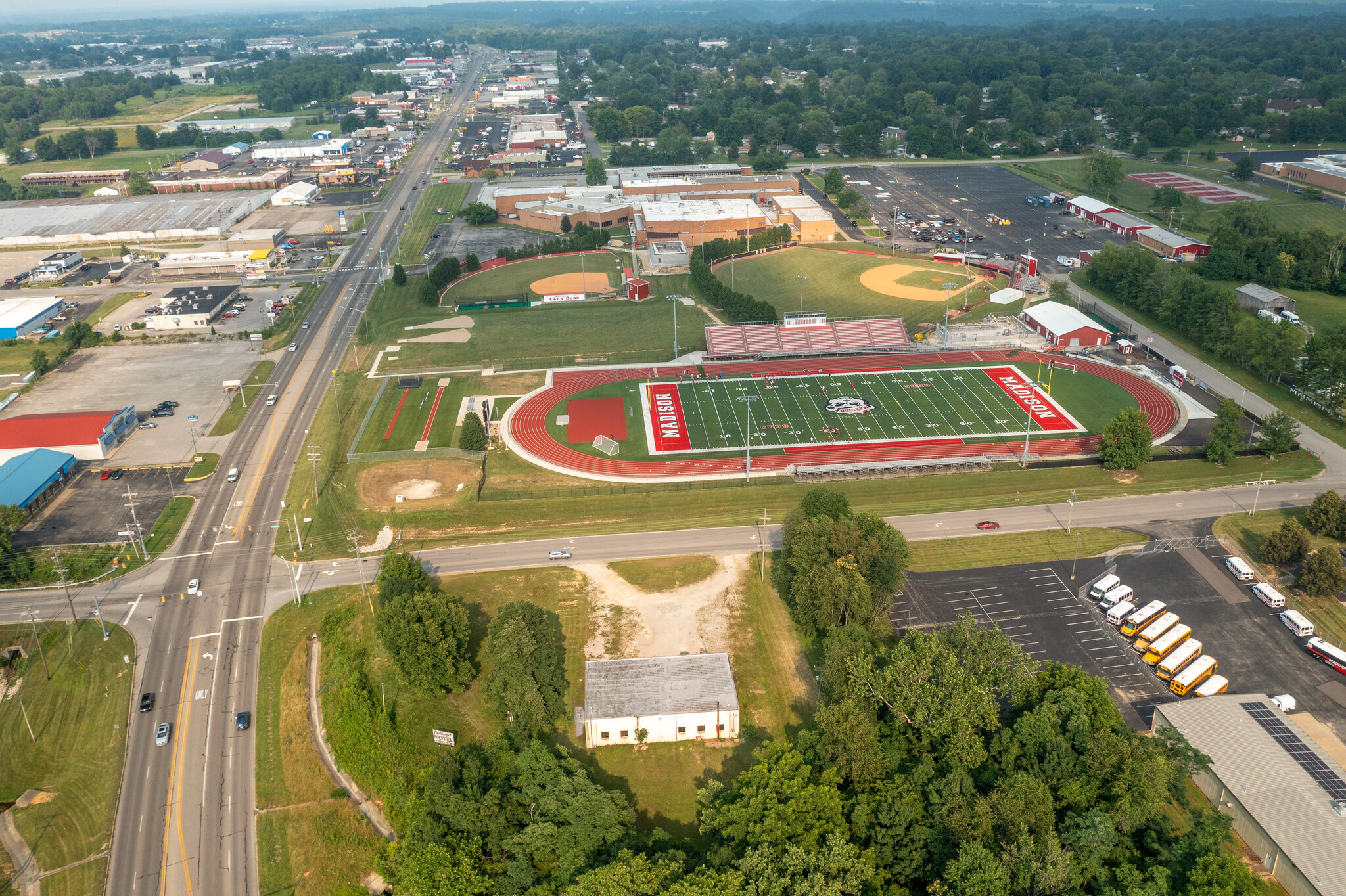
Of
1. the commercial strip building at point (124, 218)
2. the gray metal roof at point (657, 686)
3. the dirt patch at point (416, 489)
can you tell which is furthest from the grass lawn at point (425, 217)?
the gray metal roof at point (657, 686)

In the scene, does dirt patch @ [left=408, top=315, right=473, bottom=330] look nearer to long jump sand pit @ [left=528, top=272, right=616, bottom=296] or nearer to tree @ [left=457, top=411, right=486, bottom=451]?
long jump sand pit @ [left=528, top=272, right=616, bottom=296]

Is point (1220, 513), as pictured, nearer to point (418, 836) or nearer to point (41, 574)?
point (418, 836)

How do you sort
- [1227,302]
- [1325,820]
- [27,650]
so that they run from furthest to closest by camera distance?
1. [1227,302]
2. [27,650]
3. [1325,820]

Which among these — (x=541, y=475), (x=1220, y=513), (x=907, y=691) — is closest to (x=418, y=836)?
(x=907, y=691)

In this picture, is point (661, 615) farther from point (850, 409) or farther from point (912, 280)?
point (912, 280)

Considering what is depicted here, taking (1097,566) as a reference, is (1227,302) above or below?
above

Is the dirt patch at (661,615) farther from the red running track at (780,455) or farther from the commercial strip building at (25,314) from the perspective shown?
the commercial strip building at (25,314)
